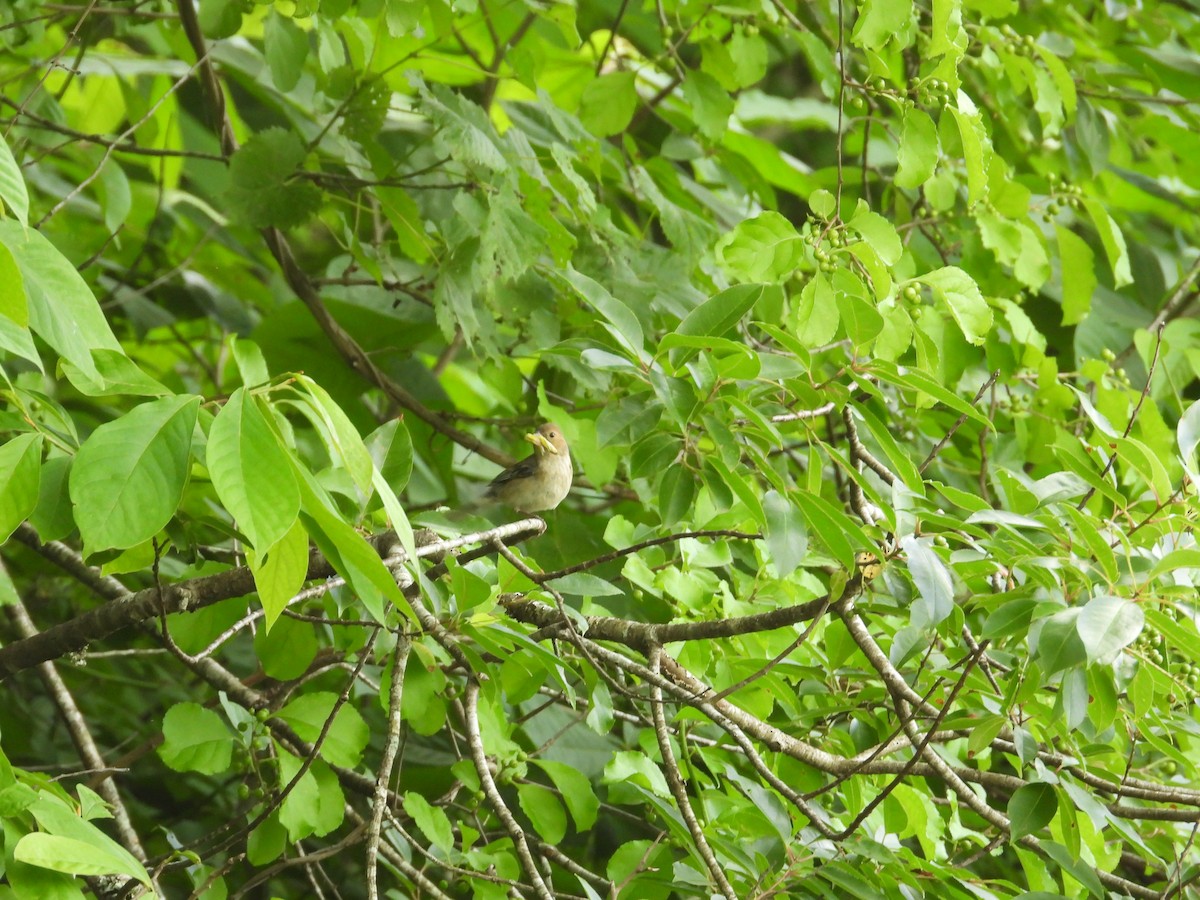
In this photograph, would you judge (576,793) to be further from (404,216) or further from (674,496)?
(404,216)

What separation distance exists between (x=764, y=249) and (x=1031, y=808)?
4.00 feet

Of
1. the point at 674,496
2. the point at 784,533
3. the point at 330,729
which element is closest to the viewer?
the point at 784,533

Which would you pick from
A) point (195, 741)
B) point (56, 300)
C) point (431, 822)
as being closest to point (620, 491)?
point (431, 822)

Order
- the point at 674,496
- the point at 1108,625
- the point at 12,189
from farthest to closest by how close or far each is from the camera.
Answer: the point at 674,496
the point at 1108,625
the point at 12,189

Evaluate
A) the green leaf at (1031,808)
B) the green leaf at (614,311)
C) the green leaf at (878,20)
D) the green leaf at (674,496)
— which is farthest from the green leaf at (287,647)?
the green leaf at (878,20)

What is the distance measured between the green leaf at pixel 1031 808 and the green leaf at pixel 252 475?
1387 millimetres

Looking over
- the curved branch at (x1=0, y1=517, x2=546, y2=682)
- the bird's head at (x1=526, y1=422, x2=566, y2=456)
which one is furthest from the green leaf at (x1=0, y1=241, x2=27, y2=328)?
the bird's head at (x1=526, y1=422, x2=566, y2=456)

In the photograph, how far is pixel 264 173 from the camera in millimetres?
3578

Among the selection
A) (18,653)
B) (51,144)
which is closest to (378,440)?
(18,653)

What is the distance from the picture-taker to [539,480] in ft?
13.1

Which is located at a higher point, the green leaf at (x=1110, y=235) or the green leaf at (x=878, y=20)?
the green leaf at (x=878, y=20)

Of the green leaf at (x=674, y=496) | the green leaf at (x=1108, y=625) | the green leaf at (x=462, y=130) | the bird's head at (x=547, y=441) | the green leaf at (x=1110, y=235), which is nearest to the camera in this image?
the green leaf at (x=1108, y=625)

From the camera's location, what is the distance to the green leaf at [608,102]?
12.7 ft

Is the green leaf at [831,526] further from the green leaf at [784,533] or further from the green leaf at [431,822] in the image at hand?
the green leaf at [431,822]
